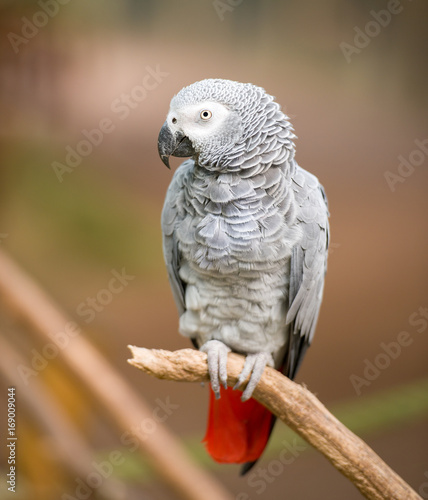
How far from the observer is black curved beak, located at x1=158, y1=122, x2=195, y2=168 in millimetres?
977

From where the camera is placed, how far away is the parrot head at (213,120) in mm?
934

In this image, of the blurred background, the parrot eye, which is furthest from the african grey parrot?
the blurred background

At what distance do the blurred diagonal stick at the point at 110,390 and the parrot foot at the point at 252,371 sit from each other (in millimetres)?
327

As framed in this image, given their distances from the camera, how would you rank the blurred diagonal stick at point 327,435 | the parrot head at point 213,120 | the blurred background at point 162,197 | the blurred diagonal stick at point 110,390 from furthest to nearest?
1. the blurred background at point 162,197
2. the blurred diagonal stick at point 110,390
3. the blurred diagonal stick at point 327,435
4. the parrot head at point 213,120

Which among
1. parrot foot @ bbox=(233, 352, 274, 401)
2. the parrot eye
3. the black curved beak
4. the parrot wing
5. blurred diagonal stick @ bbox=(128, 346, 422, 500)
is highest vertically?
the parrot eye

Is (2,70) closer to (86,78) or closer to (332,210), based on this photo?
(86,78)

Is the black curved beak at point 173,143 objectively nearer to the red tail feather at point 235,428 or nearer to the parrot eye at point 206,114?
the parrot eye at point 206,114

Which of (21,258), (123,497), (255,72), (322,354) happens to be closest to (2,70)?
(21,258)

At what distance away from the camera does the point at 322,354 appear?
1.86m

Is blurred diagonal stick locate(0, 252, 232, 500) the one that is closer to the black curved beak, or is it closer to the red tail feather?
the red tail feather

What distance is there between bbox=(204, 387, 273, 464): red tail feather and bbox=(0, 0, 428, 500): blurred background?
0.28 m

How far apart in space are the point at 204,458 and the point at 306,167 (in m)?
1.15

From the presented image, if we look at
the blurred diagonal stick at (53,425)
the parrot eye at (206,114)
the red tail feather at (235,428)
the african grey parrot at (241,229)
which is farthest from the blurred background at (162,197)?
the parrot eye at (206,114)

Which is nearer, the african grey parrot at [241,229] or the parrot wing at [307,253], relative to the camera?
the african grey parrot at [241,229]
